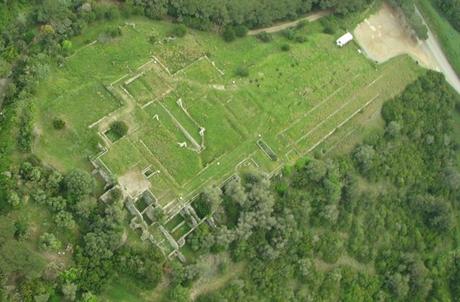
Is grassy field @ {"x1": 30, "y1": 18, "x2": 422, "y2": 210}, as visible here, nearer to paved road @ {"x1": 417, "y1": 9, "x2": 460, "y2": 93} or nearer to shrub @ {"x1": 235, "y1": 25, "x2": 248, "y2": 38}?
shrub @ {"x1": 235, "y1": 25, "x2": 248, "y2": 38}

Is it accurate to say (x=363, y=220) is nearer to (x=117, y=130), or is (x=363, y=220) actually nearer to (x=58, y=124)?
(x=117, y=130)

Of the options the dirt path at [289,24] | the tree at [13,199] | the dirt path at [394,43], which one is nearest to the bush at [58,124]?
the tree at [13,199]

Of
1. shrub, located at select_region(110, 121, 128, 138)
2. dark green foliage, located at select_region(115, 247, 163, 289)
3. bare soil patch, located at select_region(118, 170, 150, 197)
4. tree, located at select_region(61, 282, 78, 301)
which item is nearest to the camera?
tree, located at select_region(61, 282, 78, 301)

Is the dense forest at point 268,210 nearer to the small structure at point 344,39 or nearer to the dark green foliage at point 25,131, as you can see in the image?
the dark green foliage at point 25,131

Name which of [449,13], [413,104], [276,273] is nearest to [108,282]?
[276,273]

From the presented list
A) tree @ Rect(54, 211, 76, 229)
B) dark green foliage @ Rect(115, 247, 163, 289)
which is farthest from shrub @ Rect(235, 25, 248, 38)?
tree @ Rect(54, 211, 76, 229)

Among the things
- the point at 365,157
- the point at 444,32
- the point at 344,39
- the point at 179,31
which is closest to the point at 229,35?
the point at 179,31
